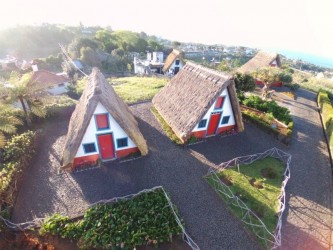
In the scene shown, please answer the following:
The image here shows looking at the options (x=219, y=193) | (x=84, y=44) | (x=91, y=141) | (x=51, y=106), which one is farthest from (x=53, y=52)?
(x=219, y=193)

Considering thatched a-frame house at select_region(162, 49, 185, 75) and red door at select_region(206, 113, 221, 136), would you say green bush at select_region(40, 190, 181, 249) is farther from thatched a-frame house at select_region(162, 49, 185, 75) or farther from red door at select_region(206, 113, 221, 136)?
thatched a-frame house at select_region(162, 49, 185, 75)

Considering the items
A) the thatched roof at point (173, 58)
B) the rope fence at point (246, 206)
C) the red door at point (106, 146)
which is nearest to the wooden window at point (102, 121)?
the red door at point (106, 146)

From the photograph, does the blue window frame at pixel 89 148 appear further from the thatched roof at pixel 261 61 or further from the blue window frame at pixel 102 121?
the thatched roof at pixel 261 61

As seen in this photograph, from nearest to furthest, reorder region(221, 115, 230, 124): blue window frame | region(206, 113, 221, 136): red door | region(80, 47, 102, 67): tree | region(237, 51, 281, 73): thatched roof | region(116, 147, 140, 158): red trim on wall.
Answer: region(116, 147, 140, 158): red trim on wall, region(206, 113, 221, 136): red door, region(221, 115, 230, 124): blue window frame, region(237, 51, 281, 73): thatched roof, region(80, 47, 102, 67): tree

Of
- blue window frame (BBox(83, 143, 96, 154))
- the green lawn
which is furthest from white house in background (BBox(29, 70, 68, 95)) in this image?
blue window frame (BBox(83, 143, 96, 154))

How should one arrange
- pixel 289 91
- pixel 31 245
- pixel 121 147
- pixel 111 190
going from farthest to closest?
pixel 289 91
pixel 121 147
pixel 111 190
pixel 31 245

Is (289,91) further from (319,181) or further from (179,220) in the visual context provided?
(179,220)
